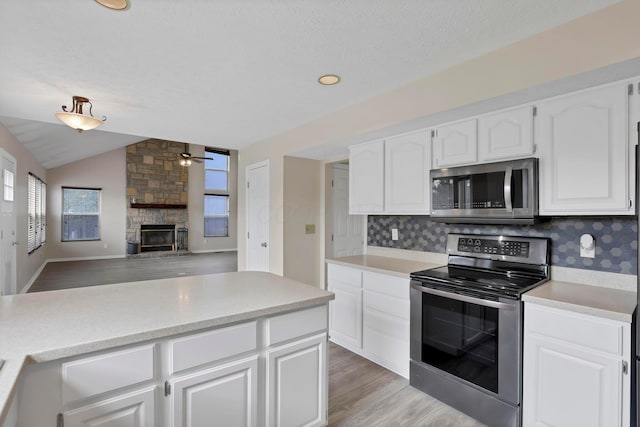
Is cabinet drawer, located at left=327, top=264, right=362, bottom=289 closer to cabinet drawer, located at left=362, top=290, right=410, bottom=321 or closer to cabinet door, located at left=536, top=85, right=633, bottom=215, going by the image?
cabinet drawer, located at left=362, top=290, right=410, bottom=321

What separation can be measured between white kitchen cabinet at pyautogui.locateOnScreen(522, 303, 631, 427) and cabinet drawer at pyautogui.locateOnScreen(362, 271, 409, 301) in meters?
0.89

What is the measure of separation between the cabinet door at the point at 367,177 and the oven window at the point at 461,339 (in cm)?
108

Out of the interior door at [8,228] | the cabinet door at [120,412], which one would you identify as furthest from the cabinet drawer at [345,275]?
the interior door at [8,228]

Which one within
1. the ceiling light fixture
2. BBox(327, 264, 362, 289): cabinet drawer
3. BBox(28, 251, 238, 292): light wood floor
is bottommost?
BBox(28, 251, 238, 292): light wood floor

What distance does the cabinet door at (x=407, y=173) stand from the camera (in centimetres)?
264

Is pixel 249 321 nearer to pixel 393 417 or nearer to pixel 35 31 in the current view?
pixel 393 417

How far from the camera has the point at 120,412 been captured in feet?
4.07

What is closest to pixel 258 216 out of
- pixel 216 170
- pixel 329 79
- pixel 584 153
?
pixel 329 79

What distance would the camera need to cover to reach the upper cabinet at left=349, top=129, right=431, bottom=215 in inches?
105

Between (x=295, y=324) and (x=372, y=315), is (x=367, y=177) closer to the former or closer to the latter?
(x=372, y=315)

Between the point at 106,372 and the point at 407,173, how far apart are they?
2.44 metres

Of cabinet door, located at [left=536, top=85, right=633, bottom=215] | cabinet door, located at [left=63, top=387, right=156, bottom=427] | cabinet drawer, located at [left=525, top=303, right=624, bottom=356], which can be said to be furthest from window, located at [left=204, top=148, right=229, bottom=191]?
cabinet drawer, located at [left=525, top=303, right=624, bottom=356]

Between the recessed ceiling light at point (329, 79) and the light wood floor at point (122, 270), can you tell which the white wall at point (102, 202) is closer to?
the light wood floor at point (122, 270)

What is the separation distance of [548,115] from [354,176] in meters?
1.74
